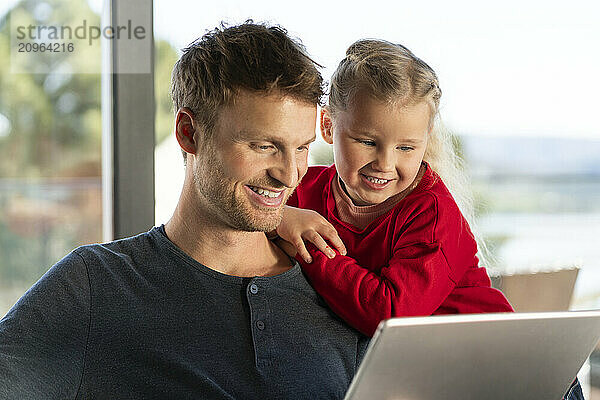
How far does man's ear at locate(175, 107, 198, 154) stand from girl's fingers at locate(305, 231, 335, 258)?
0.29 metres

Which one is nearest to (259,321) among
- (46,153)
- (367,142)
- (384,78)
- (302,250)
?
(302,250)

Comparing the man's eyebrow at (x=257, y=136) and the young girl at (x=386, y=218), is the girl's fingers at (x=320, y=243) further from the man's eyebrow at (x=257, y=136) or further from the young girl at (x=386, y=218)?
the man's eyebrow at (x=257, y=136)

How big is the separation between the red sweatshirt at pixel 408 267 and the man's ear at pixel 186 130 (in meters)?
0.32

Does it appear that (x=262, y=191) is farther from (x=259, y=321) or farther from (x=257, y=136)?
(x=259, y=321)

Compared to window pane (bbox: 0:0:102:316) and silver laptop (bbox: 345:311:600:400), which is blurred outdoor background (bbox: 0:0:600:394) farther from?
silver laptop (bbox: 345:311:600:400)

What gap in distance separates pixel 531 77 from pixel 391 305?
184 centimetres

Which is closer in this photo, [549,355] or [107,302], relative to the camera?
[549,355]

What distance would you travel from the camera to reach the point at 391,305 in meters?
1.39

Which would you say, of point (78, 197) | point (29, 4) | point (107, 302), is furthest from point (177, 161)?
point (107, 302)

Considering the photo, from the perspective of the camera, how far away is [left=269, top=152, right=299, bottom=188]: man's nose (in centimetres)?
139

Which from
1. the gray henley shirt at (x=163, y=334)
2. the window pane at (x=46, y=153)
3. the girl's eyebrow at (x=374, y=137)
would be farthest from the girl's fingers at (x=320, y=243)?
the window pane at (x=46, y=153)

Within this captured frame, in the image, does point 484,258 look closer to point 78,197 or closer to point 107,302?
point 107,302

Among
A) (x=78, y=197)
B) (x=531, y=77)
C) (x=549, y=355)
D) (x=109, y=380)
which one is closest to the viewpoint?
(x=549, y=355)

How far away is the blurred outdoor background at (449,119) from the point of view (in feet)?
6.77
